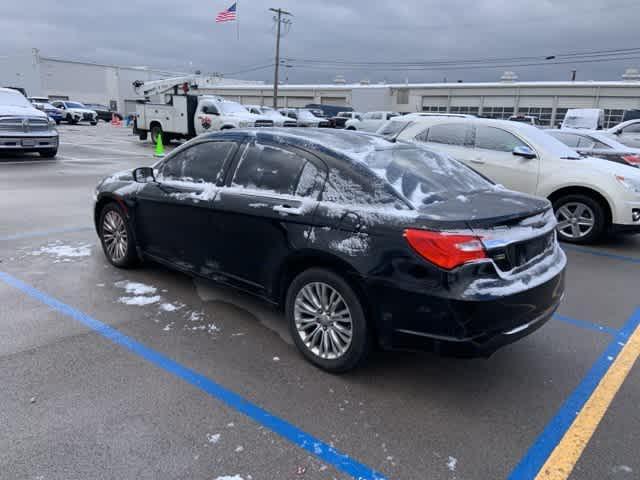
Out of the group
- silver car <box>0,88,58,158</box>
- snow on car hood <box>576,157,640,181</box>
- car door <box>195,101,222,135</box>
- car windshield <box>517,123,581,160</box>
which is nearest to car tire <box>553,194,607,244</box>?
snow on car hood <box>576,157,640,181</box>

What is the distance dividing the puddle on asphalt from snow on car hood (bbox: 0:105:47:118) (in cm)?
1174

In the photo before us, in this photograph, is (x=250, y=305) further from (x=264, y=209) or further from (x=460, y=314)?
(x=460, y=314)

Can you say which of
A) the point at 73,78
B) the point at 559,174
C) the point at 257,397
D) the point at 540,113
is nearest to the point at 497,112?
the point at 540,113

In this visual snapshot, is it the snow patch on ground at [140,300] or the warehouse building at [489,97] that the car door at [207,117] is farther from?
the warehouse building at [489,97]

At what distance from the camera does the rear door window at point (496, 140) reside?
748 cm

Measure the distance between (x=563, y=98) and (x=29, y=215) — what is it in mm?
46909

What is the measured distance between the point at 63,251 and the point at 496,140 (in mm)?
6347

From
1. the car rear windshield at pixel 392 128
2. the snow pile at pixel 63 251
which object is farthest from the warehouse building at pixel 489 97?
the snow pile at pixel 63 251

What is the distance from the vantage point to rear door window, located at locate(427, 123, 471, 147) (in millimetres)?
7988

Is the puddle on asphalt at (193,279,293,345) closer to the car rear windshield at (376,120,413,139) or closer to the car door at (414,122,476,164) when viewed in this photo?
the car door at (414,122,476,164)

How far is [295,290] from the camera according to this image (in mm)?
3488

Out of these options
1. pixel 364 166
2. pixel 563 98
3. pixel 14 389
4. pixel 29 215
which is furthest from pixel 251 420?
pixel 563 98

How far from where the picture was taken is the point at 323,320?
337 centimetres

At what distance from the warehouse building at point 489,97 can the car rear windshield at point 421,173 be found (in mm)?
45449
